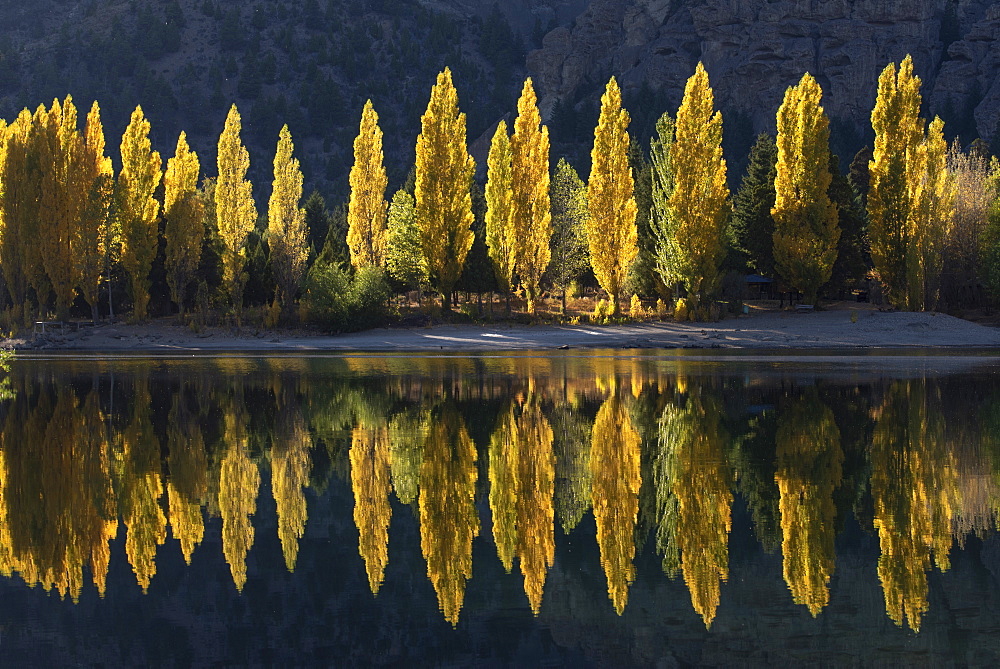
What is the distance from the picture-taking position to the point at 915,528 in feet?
38.3

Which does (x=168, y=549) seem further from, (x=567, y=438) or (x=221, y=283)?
(x=221, y=283)

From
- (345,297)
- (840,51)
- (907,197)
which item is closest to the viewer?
(345,297)

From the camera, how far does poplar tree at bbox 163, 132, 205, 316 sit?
5391cm

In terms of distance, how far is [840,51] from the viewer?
108 meters

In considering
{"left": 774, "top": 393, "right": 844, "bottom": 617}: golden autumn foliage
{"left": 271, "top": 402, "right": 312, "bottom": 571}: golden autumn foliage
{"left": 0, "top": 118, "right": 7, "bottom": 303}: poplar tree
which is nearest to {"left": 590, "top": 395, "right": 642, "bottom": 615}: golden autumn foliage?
{"left": 774, "top": 393, "right": 844, "bottom": 617}: golden autumn foliage

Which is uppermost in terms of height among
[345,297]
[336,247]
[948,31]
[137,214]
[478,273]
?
[948,31]

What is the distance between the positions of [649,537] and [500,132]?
4430cm

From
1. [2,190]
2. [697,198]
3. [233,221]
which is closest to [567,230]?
[697,198]

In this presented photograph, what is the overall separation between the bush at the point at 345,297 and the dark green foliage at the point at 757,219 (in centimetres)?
1973

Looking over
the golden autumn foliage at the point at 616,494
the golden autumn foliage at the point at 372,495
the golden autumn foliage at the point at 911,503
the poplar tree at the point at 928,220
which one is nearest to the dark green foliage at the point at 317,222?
the poplar tree at the point at 928,220

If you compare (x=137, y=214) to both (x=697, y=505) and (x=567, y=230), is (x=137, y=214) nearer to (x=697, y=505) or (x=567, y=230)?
(x=567, y=230)

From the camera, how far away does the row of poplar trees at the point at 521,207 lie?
171 ft

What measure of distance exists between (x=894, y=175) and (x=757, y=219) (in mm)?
8602

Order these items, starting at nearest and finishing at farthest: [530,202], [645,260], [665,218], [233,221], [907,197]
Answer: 1. [907,197]
2. [665,218]
3. [530,202]
4. [233,221]
5. [645,260]
